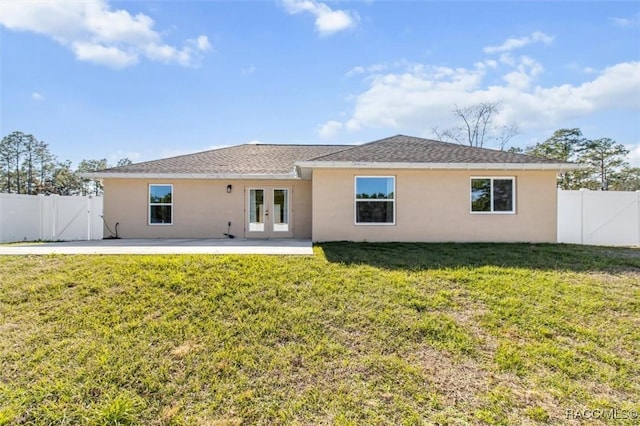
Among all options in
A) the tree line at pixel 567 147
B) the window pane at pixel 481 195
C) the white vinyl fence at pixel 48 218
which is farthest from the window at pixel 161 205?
the tree line at pixel 567 147

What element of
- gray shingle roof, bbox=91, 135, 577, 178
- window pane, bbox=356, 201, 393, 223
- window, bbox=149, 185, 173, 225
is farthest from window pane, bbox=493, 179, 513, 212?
window, bbox=149, 185, 173, 225

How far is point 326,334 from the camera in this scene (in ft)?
15.2

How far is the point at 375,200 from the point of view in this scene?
10570mm

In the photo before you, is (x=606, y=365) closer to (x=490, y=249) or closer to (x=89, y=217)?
(x=490, y=249)

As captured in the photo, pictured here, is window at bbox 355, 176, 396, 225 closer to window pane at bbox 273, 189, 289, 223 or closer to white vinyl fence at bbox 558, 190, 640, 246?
window pane at bbox 273, 189, 289, 223

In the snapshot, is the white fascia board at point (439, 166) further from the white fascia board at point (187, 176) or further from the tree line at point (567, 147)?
the tree line at point (567, 147)

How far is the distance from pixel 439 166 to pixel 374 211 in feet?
8.10

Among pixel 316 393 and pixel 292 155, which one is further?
pixel 292 155

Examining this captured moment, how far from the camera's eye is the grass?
11.3 ft

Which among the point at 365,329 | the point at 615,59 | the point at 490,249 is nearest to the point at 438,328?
the point at 365,329

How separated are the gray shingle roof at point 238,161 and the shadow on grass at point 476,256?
5.47 meters

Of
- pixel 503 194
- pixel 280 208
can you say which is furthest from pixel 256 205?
pixel 503 194

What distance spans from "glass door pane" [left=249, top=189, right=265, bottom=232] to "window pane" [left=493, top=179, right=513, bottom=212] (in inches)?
339

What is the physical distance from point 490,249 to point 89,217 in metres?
17.1
